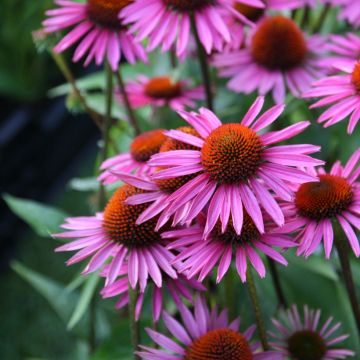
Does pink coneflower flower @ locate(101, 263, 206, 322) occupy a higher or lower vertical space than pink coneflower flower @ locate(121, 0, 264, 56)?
lower

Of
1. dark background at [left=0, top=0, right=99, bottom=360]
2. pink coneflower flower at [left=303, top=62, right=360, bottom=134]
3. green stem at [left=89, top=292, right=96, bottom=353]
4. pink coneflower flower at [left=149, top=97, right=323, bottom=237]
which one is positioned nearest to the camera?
pink coneflower flower at [left=149, top=97, right=323, bottom=237]

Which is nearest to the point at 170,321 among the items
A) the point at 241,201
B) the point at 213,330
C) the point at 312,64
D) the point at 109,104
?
the point at 213,330

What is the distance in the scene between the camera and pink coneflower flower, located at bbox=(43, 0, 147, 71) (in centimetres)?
77

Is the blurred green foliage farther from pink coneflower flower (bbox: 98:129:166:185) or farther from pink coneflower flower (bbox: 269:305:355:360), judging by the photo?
pink coneflower flower (bbox: 269:305:355:360)

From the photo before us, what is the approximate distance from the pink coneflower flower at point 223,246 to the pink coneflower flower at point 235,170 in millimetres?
16

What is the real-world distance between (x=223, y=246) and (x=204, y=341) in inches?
3.6

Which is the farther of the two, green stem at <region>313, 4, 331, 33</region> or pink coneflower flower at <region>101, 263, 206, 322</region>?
green stem at <region>313, 4, 331, 33</region>

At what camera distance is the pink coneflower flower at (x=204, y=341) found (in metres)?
0.54

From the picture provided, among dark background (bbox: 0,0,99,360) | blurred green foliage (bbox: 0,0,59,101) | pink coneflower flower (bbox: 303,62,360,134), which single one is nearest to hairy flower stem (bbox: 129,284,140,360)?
pink coneflower flower (bbox: 303,62,360,134)

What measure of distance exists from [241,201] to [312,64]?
17.8 inches

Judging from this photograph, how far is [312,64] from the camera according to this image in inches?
35.2

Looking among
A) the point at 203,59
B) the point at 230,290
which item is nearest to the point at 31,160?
the point at 203,59

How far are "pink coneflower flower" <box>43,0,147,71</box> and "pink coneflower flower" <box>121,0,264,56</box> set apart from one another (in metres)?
0.05

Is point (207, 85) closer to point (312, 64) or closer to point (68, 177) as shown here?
point (312, 64)
